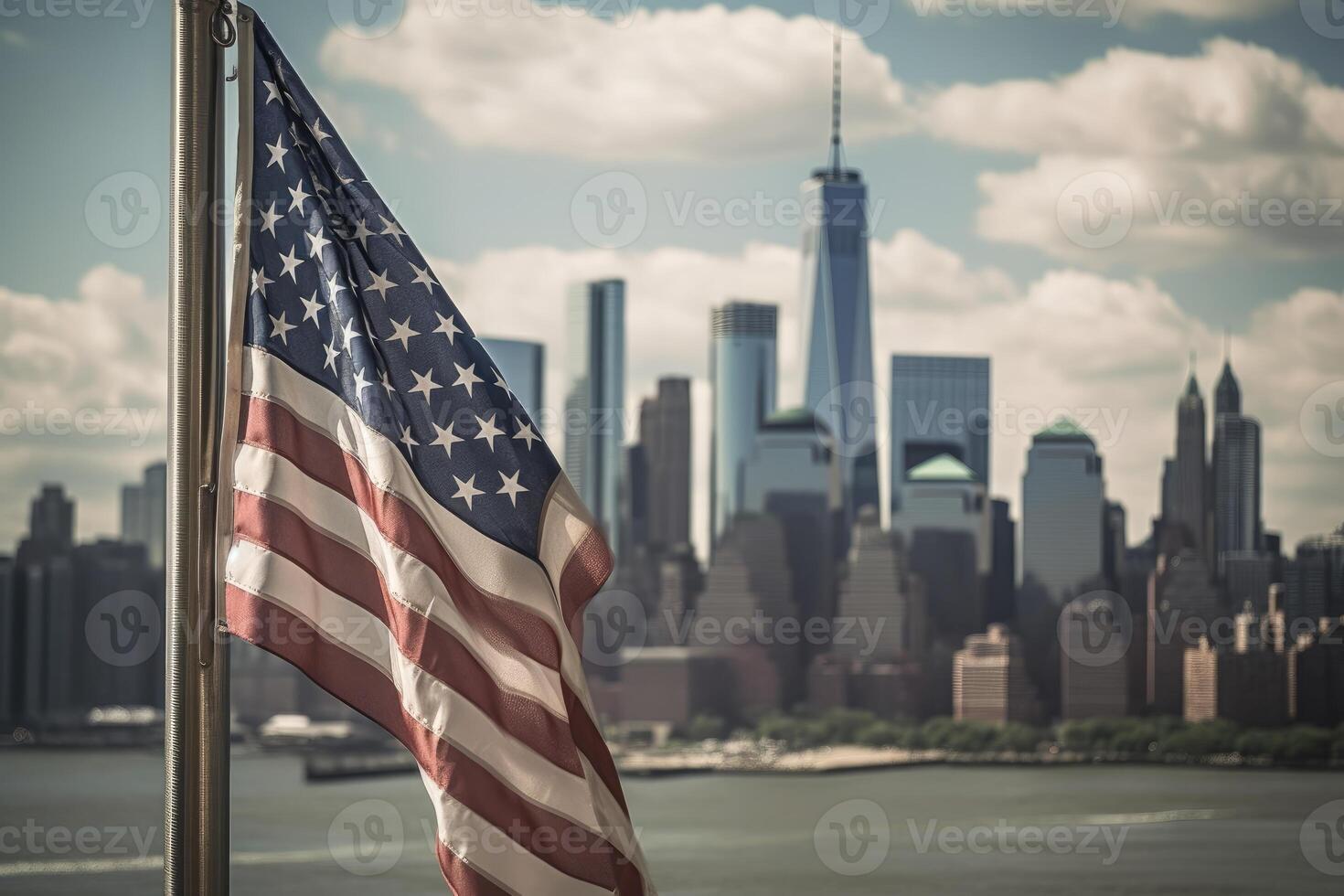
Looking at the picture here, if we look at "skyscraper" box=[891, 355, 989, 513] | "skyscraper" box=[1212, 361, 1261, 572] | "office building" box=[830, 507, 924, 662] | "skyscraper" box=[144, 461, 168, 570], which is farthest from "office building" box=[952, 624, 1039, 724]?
"skyscraper" box=[144, 461, 168, 570]

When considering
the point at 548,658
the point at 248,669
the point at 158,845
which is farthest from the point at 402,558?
the point at 248,669

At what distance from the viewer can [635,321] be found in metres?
11.0

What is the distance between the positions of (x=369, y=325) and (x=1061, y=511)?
10.4 metres

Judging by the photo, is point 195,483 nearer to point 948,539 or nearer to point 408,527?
point 408,527

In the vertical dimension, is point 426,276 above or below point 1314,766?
above

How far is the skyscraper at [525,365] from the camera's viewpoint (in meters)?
10.6

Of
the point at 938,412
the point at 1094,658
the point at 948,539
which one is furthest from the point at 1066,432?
the point at 1094,658

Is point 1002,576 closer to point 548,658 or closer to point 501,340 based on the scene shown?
point 501,340

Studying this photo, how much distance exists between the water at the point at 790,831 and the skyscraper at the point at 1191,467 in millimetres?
2317

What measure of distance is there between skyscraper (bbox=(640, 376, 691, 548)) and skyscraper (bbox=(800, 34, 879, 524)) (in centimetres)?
138

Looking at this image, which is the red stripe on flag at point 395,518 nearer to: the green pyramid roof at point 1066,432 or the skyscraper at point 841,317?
the skyscraper at point 841,317

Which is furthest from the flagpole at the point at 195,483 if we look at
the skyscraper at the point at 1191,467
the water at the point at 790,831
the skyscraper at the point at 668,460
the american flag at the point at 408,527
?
the skyscraper at the point at 1191,467

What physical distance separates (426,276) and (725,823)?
790 centimetres

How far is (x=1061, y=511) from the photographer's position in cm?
1186
